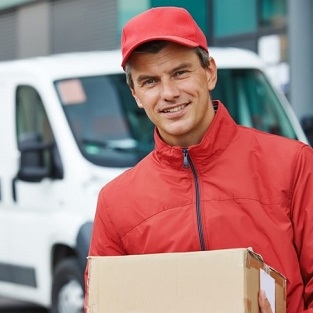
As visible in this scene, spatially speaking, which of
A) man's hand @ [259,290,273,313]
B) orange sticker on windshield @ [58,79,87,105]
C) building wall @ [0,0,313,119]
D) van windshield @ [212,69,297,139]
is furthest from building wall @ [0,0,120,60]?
man's hand @ [259,290,273,313]

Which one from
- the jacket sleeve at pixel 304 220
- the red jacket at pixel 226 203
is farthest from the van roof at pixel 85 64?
the jacket sleeve at pixel 304 220

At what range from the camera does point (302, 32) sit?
51.9 ft

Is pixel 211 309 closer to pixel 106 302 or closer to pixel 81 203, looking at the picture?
pixel 106 302

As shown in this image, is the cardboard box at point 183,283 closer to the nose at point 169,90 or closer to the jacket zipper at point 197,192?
the jacket zipper at point 197,192

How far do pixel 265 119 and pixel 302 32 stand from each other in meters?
6.89

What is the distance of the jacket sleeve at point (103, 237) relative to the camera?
3459 millimetres

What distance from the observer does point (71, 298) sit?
27.6 ft

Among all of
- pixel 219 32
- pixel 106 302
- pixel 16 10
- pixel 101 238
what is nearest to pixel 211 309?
pixel 106 302

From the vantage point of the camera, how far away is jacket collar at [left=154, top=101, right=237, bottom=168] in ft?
11.0

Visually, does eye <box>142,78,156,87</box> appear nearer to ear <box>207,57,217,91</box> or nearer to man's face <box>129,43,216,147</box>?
man's face <box>129,43,216,147</box>

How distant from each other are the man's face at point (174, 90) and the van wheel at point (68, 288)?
16.1ft

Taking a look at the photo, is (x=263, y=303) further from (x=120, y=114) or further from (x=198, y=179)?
(x=120, y=114)

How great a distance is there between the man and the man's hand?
16cm

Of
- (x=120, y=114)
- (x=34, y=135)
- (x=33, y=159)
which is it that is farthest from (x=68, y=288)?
(x=120, y=114)
